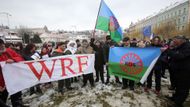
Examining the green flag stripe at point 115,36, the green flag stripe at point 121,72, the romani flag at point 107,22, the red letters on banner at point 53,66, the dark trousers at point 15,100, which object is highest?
the romani flag at point 107,22

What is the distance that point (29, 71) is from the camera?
3904 millimetres

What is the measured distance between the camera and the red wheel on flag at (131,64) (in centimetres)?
431

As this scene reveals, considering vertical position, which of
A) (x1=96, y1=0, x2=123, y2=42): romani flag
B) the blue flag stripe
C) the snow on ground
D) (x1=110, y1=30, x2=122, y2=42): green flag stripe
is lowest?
the snow on ground

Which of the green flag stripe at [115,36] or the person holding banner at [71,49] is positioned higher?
the green flag stripe at [115,36]

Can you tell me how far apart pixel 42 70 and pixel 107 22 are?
3.36 meters

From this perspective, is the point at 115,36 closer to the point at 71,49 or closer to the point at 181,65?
the point at 71,49

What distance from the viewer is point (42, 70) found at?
4.11 meters

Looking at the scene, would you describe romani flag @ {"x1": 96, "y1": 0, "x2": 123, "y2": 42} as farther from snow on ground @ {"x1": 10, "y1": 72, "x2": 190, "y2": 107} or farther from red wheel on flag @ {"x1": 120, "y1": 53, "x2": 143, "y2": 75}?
snow on ground @ {"x1": 10, "y1": 72, "x2": 190, "y2": 107}

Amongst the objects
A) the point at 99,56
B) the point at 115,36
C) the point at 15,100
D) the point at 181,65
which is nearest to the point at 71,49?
the point at 99,56

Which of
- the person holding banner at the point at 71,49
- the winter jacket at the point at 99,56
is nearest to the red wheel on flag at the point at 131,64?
the winter jacket at the point at 99,56

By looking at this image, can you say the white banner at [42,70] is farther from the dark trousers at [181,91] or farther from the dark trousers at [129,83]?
the dark trousers at [181,91]

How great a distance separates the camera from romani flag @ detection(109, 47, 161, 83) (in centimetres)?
407

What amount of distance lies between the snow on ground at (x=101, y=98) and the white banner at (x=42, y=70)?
72 cm

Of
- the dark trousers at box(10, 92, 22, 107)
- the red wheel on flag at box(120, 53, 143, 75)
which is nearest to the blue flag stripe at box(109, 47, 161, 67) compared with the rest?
the red wheel on flag at box(120, 53, 143, 75)
